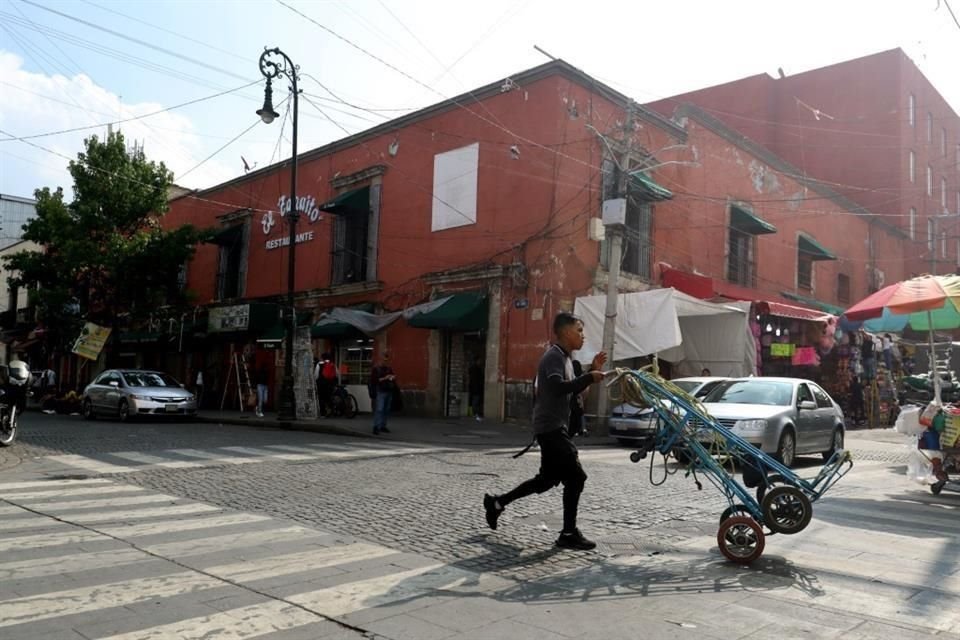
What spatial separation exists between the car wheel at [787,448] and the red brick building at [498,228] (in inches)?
304

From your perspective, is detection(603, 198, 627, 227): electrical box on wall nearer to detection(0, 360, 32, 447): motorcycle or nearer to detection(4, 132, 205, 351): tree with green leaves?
detection(0, 360, 32, 447): motorcycle

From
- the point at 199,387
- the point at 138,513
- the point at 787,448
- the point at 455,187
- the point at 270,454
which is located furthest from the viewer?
the point at 199,387

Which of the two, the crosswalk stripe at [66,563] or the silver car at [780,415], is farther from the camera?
the silver car at [780,415]

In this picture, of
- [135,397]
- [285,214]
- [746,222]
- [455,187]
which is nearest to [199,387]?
[285,214]

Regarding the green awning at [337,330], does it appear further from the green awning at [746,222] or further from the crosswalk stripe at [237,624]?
the crosswalk stripe at [237,624]

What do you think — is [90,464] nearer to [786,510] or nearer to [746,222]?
[786,510]

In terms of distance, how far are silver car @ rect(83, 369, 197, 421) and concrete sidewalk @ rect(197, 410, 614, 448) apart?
107 centimetres

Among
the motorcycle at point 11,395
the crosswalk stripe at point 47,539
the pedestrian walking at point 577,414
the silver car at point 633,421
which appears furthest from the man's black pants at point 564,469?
the motorcycle at point 11,395

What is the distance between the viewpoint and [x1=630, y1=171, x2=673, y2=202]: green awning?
19.5 metres

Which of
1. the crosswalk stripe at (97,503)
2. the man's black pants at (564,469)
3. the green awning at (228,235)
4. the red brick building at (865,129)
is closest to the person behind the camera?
the man's black pants at (564,469)

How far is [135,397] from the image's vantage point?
754 inches

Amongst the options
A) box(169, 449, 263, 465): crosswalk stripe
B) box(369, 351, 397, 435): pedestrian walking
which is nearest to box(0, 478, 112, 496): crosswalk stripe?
box(169, 449, 263, 465): crosswalk stripe

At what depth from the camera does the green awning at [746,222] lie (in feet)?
80.8

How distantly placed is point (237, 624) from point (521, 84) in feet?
57.8
